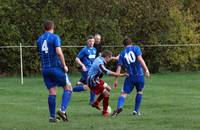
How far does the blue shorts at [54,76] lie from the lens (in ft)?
41.1

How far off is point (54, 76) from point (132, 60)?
94.4 inches

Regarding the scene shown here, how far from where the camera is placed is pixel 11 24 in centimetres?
3272

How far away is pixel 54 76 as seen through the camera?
12562 mm

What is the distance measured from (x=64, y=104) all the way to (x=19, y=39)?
65.2 ft

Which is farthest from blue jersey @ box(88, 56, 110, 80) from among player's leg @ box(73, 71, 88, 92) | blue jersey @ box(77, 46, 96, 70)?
blue jersey @ box(77, 46, 96, 70)

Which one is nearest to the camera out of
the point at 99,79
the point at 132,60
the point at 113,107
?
the point at 132,60

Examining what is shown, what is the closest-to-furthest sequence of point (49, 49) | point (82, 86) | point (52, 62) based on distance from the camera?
point (49, 49) < point (52, 62) < point (82, 86)

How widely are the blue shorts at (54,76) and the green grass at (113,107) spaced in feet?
2.62

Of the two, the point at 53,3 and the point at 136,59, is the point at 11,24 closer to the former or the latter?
the point at 53,3

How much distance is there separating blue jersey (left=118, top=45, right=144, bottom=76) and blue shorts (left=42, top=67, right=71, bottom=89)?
211 cm

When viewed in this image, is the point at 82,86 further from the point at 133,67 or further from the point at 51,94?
the point at 51,94

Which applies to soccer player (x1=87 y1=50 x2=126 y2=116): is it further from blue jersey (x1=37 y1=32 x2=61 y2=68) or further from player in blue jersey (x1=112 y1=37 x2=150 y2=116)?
blue jersey (x1=37 y1=32 x2=61 y2=68)

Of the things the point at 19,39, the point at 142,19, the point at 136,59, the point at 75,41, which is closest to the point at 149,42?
the point at 142,19

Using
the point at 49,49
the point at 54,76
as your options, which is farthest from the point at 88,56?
the point at 49,49
